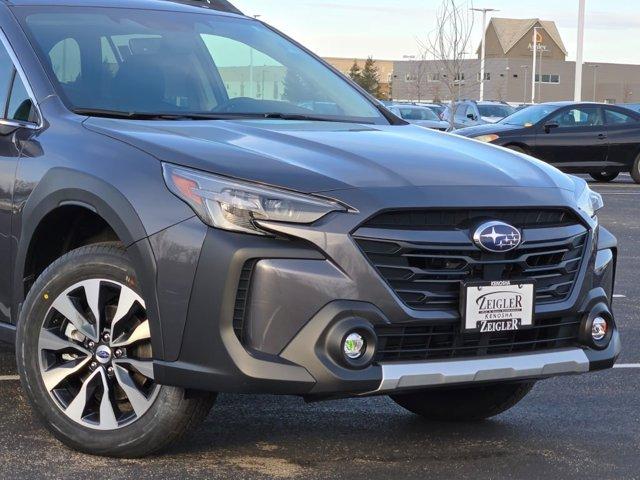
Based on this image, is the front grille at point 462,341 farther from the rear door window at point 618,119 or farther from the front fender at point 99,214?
the rear door window at point 618,119

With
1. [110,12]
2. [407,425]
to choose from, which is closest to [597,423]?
[407,425]

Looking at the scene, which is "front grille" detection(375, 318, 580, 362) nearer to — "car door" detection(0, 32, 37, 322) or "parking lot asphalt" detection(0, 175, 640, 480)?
"parking lot asphalt" detection(0, 175, 640, 480)

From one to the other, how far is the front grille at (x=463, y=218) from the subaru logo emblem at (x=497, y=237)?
0.05m

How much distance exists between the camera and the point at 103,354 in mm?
4309

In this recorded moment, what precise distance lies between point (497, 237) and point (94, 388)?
1.51 m

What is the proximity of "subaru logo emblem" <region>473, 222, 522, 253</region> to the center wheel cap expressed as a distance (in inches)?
52.3

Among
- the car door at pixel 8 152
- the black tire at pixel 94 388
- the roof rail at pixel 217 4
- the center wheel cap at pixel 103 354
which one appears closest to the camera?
the black tire at pixel 94 388

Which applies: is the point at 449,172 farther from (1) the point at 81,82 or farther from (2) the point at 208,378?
(1) the point at 81,82

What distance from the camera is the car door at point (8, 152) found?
4.72 meters

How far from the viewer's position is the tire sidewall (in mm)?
4199

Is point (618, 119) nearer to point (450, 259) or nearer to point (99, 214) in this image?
point (450, 259)

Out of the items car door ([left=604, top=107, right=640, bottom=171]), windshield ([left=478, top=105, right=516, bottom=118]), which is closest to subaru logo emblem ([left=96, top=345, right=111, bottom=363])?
car door ([left=604, top=107, right=640, bottom=171])

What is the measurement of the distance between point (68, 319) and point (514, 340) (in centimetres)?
157

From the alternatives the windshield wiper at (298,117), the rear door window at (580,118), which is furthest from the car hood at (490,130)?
the windshield wiper at (298,117)
